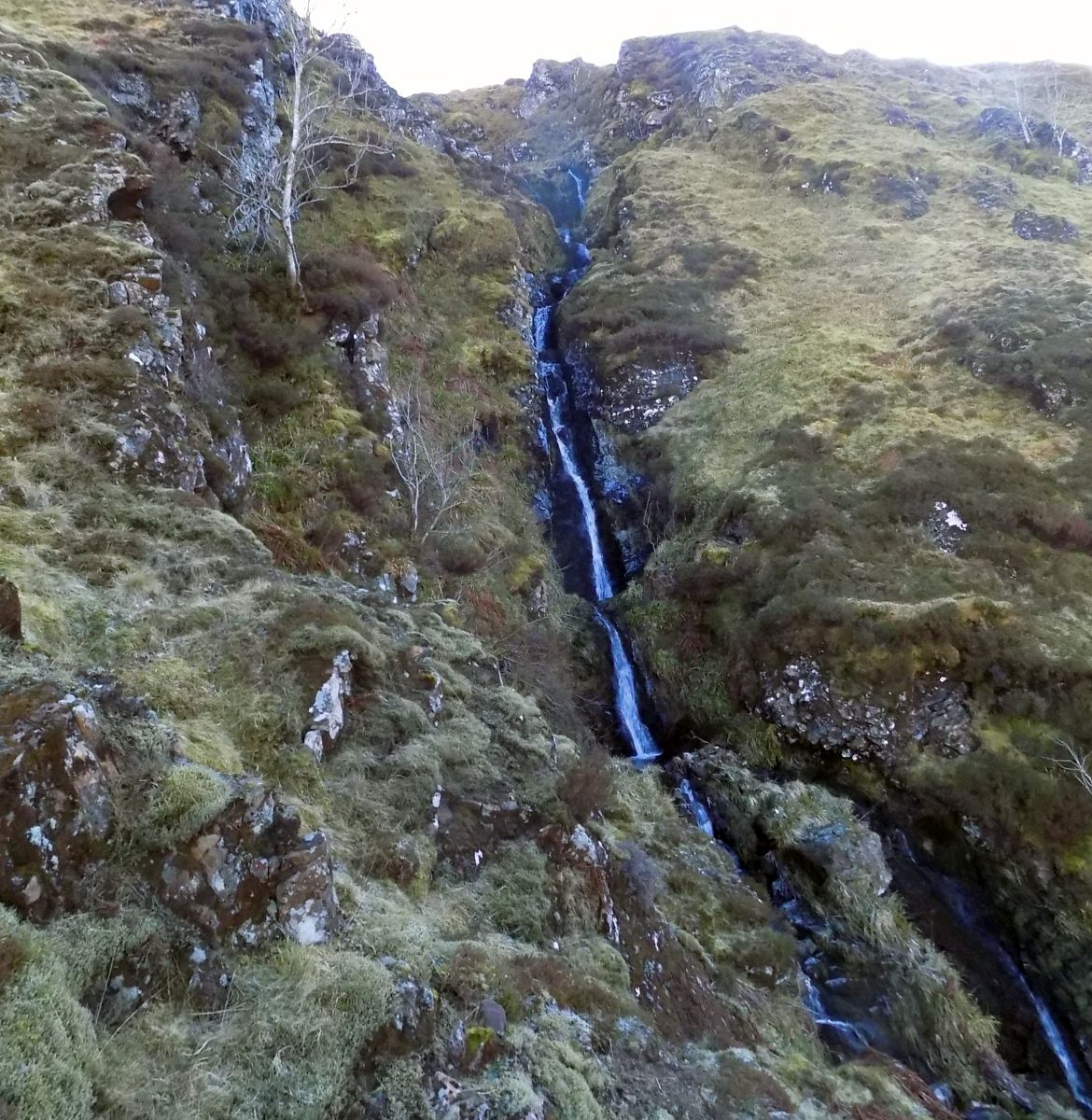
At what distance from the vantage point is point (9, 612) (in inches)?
286

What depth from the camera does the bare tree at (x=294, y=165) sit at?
2341cm

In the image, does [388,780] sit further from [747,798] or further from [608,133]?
[608,133]

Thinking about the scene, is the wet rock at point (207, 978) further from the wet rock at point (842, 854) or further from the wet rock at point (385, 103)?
the wet rock at point (385, 103)

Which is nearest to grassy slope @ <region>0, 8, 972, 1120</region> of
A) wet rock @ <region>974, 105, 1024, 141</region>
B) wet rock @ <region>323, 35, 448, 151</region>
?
wet rock @ <region>323, 35, 448, 151</region>

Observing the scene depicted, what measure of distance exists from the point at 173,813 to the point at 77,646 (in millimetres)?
3183

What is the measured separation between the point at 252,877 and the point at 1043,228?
156 feet

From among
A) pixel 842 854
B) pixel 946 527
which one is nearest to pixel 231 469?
pixel 842 854

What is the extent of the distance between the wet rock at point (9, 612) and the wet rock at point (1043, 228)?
46.2 metres

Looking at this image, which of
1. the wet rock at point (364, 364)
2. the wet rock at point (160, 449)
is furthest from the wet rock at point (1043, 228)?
the wet rock at point (160, 449)

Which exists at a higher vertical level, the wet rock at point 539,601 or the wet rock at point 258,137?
the wet rock at point 258,137

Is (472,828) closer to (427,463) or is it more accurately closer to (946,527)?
(427,463)

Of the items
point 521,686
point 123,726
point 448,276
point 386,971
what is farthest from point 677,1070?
point 448,276

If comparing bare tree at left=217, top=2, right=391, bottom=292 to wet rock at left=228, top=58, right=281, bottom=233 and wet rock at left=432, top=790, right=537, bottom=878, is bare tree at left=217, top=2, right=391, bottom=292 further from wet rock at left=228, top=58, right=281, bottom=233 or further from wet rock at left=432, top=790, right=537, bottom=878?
wet rock at left=432, top=790, right=537, bottom=878

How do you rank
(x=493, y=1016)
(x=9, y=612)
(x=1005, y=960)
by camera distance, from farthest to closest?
(x=1005, y=960), (x=9, y=612), (x=493, y=1016)
